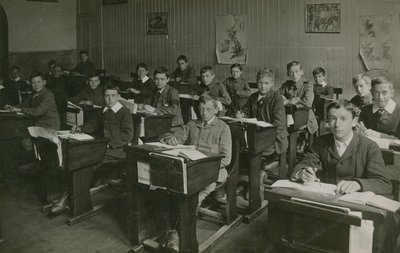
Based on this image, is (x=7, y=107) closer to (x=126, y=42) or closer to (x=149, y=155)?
(x=149, y=155)

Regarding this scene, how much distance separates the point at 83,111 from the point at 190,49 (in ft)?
12.3

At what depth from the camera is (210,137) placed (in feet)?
11.5

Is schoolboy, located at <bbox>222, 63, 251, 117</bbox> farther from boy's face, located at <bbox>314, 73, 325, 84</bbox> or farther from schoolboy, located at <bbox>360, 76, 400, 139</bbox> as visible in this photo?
schoolboy, located at <bbox>360, 76, 400, 139</bbox>

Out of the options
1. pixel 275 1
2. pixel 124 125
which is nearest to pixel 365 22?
pixel 275 1

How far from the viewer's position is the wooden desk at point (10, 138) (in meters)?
4.95

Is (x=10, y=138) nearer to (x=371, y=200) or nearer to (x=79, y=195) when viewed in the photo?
(x=79, y=195)

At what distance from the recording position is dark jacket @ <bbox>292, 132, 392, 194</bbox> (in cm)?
244

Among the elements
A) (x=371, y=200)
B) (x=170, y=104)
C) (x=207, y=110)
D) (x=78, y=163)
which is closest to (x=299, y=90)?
(x=170, y=104)

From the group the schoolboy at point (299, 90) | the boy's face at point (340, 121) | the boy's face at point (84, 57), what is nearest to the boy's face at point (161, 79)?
the schoolboy at point (299, 90)

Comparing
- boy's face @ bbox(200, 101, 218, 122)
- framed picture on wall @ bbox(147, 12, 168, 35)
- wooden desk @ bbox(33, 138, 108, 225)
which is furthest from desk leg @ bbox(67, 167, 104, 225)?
framed picture on wall @ bbox(147, 12, 168, 35)

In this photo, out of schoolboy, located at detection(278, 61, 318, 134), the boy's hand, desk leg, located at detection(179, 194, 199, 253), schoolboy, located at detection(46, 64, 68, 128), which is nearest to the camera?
the boy's hand

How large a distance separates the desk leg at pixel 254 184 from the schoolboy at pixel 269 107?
1.65 ft

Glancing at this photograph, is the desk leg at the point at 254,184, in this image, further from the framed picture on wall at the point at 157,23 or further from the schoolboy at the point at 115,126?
the framed picture on wall at the point at 157,23

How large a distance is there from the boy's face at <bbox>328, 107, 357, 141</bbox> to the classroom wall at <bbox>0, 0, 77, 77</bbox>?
7863 mm
